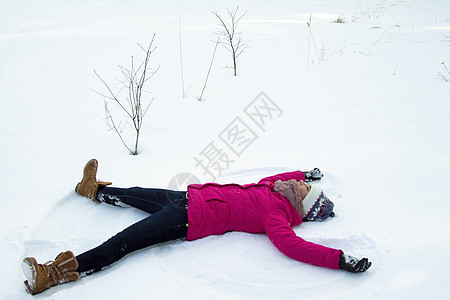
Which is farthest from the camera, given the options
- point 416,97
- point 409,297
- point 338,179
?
point 416,97

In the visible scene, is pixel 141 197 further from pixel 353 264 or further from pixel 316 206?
pixel 353 264

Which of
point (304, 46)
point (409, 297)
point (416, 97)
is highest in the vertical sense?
point (304, 46)

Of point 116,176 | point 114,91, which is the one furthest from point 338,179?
point 114,91

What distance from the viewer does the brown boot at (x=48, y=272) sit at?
175 cm

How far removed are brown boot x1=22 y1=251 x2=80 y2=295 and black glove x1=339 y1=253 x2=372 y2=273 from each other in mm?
1399

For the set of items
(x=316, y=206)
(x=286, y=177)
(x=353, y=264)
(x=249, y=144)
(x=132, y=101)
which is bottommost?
(x=353, y=264)

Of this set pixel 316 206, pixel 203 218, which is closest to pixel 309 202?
pixel 316 206

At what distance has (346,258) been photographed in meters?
1.87

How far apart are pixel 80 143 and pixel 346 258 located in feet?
7.76

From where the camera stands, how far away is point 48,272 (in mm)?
1804

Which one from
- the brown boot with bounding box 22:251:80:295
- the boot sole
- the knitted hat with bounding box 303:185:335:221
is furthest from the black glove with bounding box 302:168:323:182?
the boot sole

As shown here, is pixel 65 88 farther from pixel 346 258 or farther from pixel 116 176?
pixel 346 258

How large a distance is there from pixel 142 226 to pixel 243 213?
0.62 meters

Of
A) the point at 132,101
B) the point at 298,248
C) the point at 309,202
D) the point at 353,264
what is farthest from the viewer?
the point at 132,101
